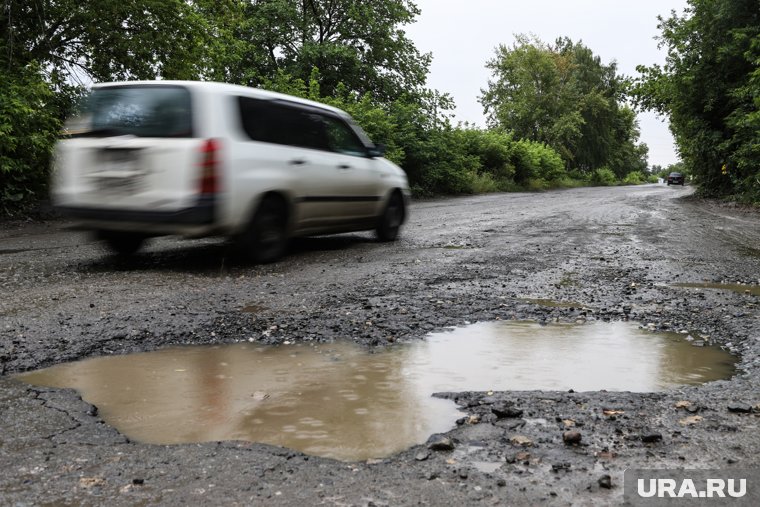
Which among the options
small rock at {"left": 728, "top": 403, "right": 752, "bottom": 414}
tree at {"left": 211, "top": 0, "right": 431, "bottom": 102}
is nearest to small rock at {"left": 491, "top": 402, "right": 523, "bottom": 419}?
small rock at {"left": 728, "top": 403, "right": 752, "bottom": 414}

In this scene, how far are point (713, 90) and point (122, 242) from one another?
865 inches

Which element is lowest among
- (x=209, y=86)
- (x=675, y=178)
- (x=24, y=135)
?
(x=24, y=135)

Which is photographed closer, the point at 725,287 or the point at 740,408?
the point at 740,408

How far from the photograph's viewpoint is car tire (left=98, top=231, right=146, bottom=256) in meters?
7.59

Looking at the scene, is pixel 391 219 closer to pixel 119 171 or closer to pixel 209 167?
pixel 209 167

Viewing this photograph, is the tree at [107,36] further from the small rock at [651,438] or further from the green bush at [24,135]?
the small rock at [651,438]

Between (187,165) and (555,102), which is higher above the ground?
(555,102)

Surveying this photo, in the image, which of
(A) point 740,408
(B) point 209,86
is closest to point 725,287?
(A) point 740,408

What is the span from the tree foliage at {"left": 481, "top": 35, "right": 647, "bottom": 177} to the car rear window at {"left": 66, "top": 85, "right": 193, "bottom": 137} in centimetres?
5611

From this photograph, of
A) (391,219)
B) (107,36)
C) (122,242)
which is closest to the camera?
(122,242)

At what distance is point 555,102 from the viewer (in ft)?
200

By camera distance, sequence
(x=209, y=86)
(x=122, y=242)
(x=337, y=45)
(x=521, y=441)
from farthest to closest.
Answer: (x=337, y=45)
(x=122, y=242)
(x=209, y=86)
(x=521, y=441)

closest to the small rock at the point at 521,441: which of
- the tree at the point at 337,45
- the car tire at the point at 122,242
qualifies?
the car tire at the point at 122,242

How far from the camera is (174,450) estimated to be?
263 centimetres
